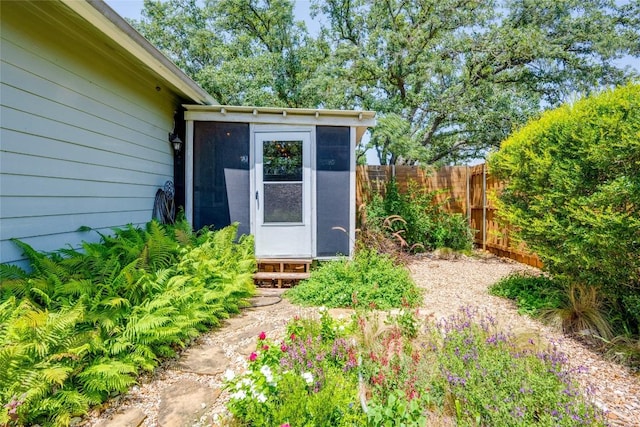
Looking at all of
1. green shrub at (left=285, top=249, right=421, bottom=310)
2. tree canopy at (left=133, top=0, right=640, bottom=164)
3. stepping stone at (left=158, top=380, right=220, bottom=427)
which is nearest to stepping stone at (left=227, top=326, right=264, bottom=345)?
stepping stone at (left=158, top=380, right=220, bottom=427)

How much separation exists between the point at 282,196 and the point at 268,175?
1.26 feet

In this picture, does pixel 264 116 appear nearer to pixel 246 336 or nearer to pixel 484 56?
pixel 246 336

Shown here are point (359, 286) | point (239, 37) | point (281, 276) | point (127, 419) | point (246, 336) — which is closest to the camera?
point (127, 419)

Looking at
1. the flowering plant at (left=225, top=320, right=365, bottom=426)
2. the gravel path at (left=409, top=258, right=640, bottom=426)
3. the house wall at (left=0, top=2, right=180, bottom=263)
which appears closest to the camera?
the flowering plant at (left=225, top=320, right=365, bottom=426)

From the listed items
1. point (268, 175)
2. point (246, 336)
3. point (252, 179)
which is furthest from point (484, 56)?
point (246, 336)

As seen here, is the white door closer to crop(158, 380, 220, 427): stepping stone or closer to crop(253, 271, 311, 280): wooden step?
crop(253, 271, 311, 280): wooden step

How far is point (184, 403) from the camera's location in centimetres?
209

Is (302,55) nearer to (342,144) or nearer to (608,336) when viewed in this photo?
(342,144)

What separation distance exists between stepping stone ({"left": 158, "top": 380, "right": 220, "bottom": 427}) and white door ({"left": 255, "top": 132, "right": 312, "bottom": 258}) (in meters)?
2.77

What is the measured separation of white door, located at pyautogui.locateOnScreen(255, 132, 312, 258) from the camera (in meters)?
4.93

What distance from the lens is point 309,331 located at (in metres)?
2.57

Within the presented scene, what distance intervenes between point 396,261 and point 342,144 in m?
2.11

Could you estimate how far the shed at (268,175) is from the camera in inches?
194

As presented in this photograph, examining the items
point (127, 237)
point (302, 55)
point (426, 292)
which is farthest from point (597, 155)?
point (302, 55)
